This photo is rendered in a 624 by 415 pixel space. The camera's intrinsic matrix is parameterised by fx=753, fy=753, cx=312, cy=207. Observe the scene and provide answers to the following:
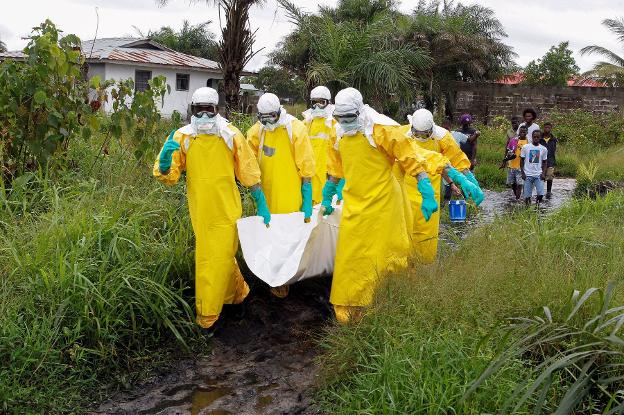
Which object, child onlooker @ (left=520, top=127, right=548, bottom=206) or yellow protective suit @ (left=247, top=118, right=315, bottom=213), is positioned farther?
child onlooker @ (left=520, top=127, right=548, bottom=206)

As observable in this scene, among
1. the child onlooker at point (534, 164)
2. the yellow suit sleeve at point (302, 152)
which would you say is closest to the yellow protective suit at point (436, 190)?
the yellow suit sleeve at point (302, 152)

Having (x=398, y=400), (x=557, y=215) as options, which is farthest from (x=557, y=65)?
(x=398, y=400)

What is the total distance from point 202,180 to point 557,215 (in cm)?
360

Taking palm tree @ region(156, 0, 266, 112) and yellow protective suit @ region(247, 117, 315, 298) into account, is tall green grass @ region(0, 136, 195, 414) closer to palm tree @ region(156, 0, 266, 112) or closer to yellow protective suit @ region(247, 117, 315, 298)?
yellow protective suit @ region(247, 117, 315, 298)

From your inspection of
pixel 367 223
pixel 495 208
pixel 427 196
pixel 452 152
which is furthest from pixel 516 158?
pixel 367 223

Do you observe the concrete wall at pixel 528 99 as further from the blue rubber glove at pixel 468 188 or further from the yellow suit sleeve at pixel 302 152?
the blue rubber glove at pixel 468 188

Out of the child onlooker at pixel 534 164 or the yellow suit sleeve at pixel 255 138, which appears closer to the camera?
the yellow suit sleeve at pixel 255 138

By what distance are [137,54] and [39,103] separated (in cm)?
2085

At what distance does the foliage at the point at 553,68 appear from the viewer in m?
30.2

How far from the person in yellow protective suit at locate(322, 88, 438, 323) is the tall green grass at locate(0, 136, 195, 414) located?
1.18 meters

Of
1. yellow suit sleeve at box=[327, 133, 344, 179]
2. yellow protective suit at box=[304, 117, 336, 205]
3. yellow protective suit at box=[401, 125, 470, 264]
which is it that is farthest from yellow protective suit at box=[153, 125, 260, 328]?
yellow protective suit at box=[304, 117, 336, 205]

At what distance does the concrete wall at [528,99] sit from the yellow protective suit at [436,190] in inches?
619

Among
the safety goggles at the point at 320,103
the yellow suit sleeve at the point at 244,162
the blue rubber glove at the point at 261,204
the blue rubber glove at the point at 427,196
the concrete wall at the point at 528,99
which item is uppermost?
the concrete wall at the point at 528,99

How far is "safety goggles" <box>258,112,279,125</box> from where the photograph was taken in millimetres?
6156
